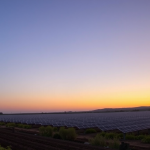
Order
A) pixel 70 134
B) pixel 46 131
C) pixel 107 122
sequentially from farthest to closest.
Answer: pixel 107 122
pixel 46 131
pixel 70 134

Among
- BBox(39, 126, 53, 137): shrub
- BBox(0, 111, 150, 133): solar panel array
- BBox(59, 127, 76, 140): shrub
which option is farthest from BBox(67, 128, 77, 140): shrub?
BBox(0, 111, 150, 133): solar panel array

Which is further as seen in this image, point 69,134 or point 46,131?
point 46,131

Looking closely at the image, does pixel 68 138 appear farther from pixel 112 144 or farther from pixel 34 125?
pixel 34 125

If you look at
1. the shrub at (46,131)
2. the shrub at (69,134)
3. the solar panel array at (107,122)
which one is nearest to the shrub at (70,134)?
the shrub at (69,134)

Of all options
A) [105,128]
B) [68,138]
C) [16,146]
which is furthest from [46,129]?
[16,146]

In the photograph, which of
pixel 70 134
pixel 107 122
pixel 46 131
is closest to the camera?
pixel 70 134

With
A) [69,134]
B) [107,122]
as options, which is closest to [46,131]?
[69,134]

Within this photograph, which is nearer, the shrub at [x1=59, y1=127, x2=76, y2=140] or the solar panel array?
the shrub at [x1=59, y1=127, x2=76, y2=140]

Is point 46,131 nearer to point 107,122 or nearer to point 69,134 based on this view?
point 69,134

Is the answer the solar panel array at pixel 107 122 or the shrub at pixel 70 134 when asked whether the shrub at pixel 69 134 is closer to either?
the shrub at pixel 70 134

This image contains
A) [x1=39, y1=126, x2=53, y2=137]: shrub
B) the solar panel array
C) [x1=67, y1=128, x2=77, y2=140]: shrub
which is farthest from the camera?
the solar panel array

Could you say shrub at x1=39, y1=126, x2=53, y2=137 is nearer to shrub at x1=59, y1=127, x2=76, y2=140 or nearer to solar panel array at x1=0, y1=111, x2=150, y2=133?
shrub at x1=59, y1=127, x2=76, y2=140

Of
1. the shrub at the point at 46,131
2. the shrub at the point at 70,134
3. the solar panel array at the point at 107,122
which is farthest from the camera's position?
the solar panel array at the point at 107,122

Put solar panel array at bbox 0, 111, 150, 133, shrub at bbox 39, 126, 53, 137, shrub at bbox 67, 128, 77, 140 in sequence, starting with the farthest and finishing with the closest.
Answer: solar panel array at bbox 0, 111, 150, 133, shrub at bbox 39, 126, 53, 137, shrub at bbox 67, 128, 77, 140
